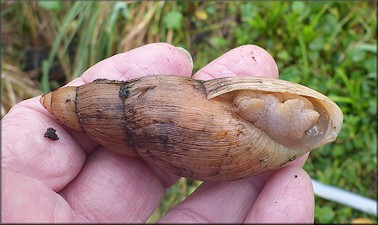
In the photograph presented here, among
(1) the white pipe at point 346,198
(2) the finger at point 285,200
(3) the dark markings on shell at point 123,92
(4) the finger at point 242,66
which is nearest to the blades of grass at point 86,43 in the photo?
(4) the finger at point 242,66

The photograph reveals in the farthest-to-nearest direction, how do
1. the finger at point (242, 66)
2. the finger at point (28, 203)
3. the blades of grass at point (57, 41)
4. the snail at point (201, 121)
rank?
the blades of grass at point (57, 41)
the finger at point (242, 66)
the snail at point (201, 121)
the finger at point (28, 203)

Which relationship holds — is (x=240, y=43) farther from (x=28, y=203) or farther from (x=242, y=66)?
(x=28, y=203)

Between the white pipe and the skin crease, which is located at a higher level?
the skin crease

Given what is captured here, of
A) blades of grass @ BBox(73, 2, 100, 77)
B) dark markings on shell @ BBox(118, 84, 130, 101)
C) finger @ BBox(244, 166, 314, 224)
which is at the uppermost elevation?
dark markings on shell @ BBox(118, 84, 130, 101)

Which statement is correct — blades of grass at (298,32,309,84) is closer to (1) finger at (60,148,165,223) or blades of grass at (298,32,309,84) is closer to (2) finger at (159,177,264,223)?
(2) finger at (159,177,264,223)

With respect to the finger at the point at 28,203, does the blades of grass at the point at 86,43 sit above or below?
below

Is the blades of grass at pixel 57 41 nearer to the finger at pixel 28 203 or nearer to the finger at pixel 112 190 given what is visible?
the finger at pixel 112 190

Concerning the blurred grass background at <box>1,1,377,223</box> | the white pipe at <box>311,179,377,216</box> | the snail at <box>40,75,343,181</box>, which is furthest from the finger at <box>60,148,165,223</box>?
the white pipe at <box>311,179,377,216</box>
